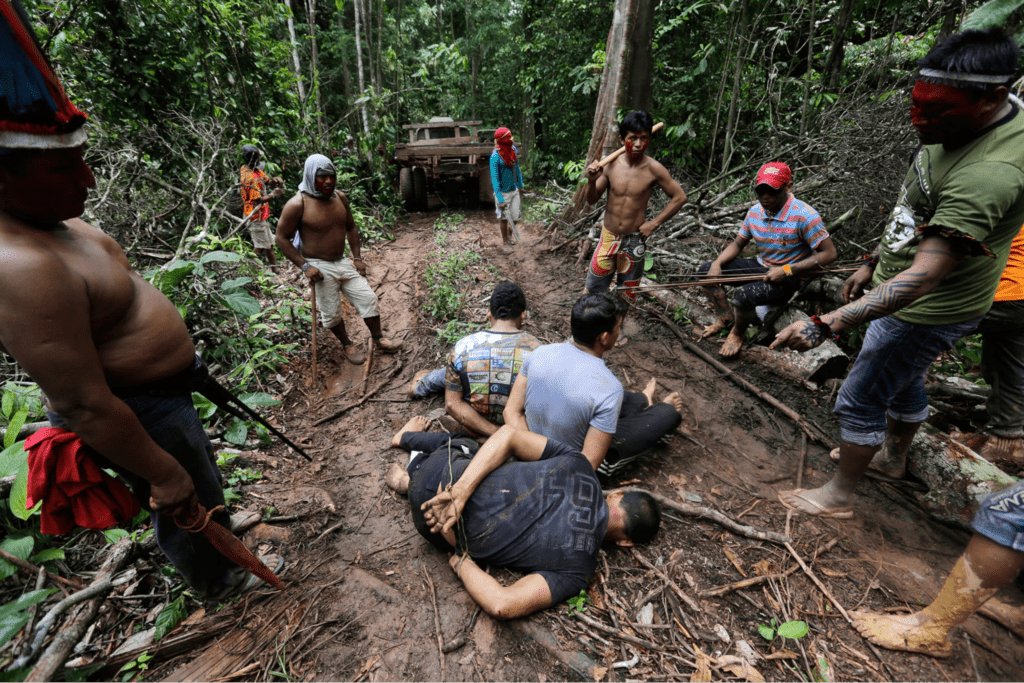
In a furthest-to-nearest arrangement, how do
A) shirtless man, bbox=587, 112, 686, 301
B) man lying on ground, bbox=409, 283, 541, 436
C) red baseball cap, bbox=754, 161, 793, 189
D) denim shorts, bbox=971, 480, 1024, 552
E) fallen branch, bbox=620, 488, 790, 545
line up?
shirtless man, bbox=587, 112, 686, 301
red baseball cap, bbox=754, 161, 793, 189
man lying on ground, bbox=409, 283, 541, 436
fallen branch, bbox=620, 488, 790, 545
denim shorts, bbox=971, 480, 1024, 552

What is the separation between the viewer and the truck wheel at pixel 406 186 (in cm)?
1025

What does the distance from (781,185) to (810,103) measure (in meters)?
3.94

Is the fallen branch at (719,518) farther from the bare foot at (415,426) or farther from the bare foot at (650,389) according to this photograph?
the bare foot at (415,426)

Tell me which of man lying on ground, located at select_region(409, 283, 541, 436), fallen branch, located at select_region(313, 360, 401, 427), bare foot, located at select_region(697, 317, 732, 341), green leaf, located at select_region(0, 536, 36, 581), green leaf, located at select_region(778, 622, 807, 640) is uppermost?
man lying on ground, located at select_region(409, 283, 541, 436)

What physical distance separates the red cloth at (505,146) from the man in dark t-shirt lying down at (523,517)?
19.8 feet

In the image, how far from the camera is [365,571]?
7.53 feet

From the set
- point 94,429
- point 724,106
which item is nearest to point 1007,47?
point 94,429

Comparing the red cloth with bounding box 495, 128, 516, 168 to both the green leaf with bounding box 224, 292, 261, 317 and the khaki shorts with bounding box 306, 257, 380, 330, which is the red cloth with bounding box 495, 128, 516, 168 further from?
the green leaf with bounding box 224, 292, 261, 317

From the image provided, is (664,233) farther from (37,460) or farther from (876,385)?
(37,460)

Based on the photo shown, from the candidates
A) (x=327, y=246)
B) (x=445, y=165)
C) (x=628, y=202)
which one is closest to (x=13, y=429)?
(x=327, y=246)

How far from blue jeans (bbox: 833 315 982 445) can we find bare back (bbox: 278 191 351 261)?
4.18 m

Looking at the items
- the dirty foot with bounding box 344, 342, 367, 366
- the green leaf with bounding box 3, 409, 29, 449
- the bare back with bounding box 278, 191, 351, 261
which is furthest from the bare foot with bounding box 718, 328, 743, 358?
the green leaf with bounding box 3, 409, 29, 449

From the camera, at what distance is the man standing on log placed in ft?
3.86

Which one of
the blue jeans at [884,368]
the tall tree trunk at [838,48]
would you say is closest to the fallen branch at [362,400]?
the blue jeans at [884,368]
